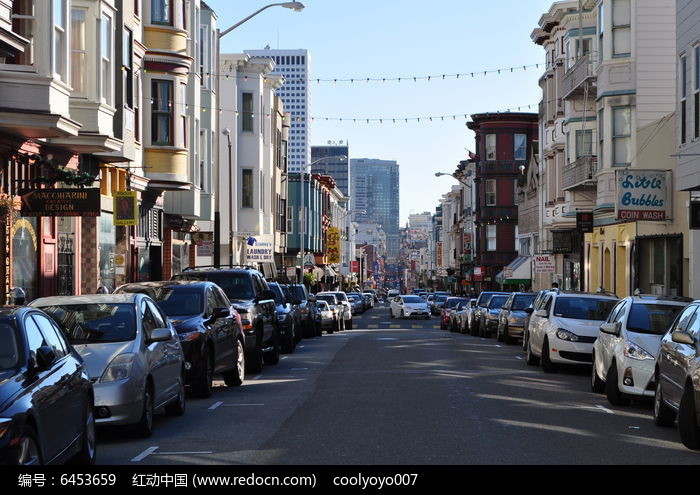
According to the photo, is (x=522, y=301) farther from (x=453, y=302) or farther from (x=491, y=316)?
(x=453, y=302)

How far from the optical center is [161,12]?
34.7m

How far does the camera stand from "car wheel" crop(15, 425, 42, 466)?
25.9 feet

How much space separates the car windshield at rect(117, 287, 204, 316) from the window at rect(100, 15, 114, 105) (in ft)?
28.6

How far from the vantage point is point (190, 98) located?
1548 inches

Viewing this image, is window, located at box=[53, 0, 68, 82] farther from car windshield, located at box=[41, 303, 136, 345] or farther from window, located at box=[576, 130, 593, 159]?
window, located at box=[576, 130, 593, 159]

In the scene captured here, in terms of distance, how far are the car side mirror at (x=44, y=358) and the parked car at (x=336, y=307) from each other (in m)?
35.4

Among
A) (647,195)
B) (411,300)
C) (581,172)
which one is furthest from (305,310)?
(411,300)

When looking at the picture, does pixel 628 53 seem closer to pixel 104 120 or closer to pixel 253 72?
pixel 104 120

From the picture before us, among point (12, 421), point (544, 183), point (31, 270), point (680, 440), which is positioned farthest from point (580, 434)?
point (544, 183)

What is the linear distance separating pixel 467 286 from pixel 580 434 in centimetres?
9674

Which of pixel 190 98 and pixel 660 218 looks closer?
pixel 660 218

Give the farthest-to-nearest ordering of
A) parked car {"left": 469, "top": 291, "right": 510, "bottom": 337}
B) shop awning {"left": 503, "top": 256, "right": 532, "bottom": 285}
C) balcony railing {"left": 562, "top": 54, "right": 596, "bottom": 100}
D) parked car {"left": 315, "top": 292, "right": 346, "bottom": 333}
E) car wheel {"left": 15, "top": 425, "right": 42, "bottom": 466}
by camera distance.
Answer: shop awning {"left": 503, "top": 256, "right": 532, "bottom": 285} → parked car {"left": 315, "top": 292, "right": 346, "bottom": 333} → balcony railing {"left": 562, "top": 54, "right": 596, "bottom": 100} → parked car {"left": 469, "top": 291, "right": 510, "bottom": 337} → car wheel {"left": 15, "top": 425, "right": 42, "bottom": 466}

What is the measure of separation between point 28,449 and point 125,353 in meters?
4.43

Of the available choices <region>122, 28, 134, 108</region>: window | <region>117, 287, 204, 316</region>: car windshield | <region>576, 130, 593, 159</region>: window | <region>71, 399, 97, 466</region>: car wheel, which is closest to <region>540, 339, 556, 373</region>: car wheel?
<region>117, 287, 204, 316</region>: car windshield
